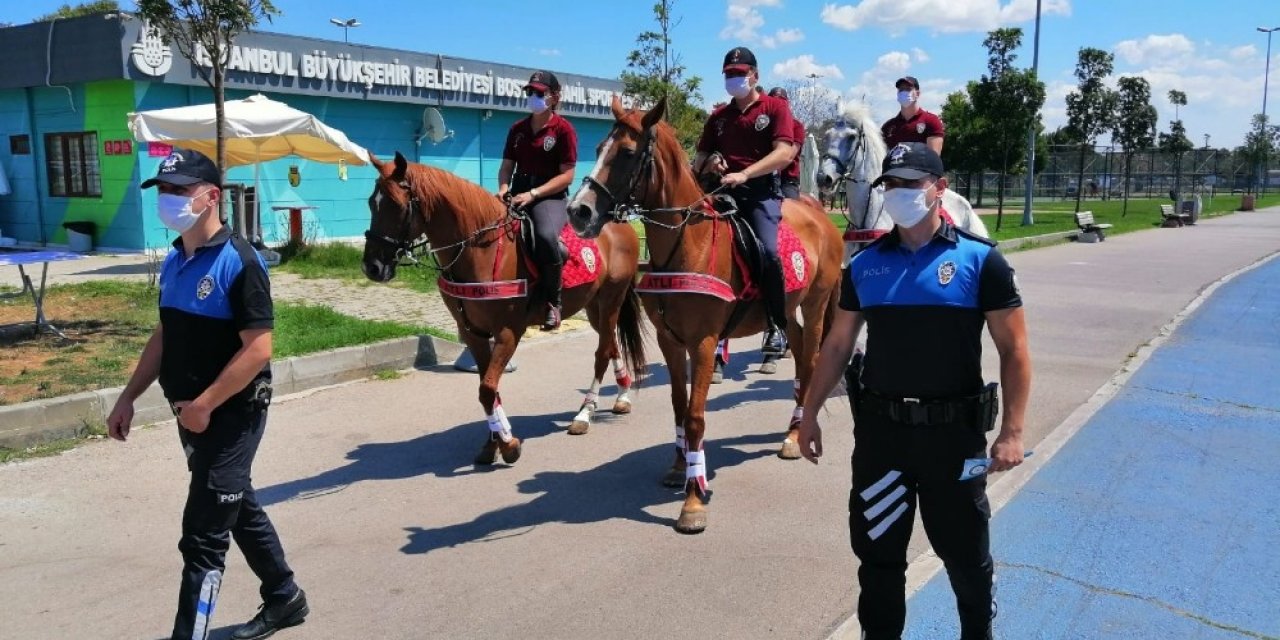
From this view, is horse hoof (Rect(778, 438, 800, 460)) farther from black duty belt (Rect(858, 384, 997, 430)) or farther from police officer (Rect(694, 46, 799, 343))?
black duty belt (Rect(858, 384, 997, 430))

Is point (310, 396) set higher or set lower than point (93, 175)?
lower

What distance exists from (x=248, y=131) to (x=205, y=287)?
40.6 ft

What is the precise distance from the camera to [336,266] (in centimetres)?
1750

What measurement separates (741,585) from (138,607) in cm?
288

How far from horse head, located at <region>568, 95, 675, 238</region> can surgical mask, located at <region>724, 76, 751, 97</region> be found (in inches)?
29.6

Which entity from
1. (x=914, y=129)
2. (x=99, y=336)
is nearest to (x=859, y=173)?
(x=914, y=129)

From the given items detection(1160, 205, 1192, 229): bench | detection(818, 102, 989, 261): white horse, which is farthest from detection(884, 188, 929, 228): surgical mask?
detection(1160, 205, 1192, 229): bench

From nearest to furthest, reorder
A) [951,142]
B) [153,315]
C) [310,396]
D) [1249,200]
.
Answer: [310,396] → [153,315] → [951,142] → [1249,200]

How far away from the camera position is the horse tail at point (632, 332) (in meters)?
7.52

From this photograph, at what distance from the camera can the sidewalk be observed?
405 centimetres

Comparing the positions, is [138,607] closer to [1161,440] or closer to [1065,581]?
[1065,581]

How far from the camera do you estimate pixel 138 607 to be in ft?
13.9

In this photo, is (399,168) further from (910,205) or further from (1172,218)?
(1172,218)

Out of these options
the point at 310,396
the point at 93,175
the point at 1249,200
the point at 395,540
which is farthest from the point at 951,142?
the point at 395,540
